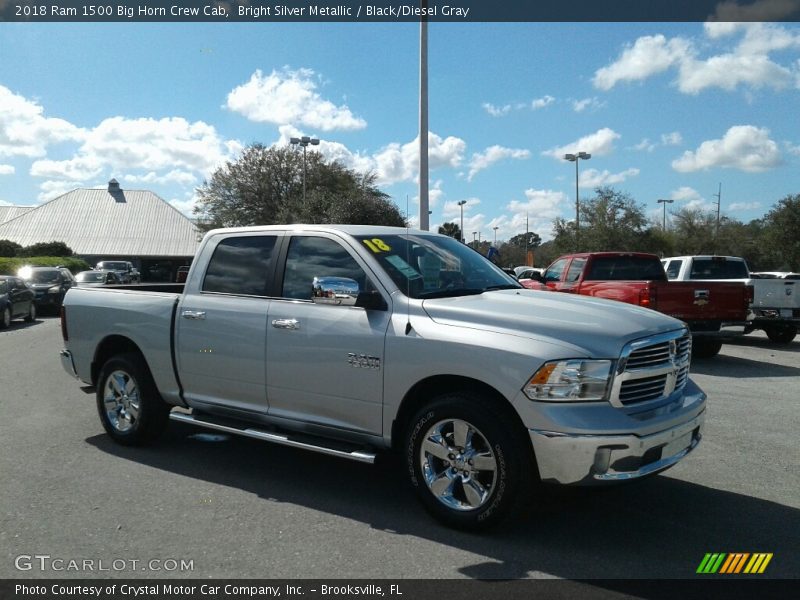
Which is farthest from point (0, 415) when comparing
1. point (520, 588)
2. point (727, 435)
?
point (727, 435)

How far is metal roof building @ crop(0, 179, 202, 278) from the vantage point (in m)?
62.8

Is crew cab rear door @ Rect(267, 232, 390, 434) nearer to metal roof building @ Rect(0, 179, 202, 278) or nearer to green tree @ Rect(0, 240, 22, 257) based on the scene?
green tree @ Rect(0, 240, 22, 257)

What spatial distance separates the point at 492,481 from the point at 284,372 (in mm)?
1783

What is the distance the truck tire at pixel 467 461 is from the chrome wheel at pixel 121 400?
3000mm

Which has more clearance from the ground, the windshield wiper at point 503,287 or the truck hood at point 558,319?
the windshield wiper at point 503,287

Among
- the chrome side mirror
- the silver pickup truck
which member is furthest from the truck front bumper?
the chrome side mirror

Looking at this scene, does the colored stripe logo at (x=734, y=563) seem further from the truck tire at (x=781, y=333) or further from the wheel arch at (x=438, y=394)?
the truck tire at (x=781, y=333)

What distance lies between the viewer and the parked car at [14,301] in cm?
1941

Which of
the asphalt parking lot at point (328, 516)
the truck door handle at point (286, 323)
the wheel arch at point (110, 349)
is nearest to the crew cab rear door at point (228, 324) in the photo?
the truck door handle at point (286, 323)

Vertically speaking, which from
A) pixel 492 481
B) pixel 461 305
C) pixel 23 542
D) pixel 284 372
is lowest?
pixel 23 542

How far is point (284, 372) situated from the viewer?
5.25 metres

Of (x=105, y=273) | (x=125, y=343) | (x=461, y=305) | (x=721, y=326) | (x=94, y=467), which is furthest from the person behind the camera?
(x=105, y=273)

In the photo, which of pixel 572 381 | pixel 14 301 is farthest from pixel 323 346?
pixel 14 301

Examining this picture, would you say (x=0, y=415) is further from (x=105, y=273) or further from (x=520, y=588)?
(x=105, y=273)
